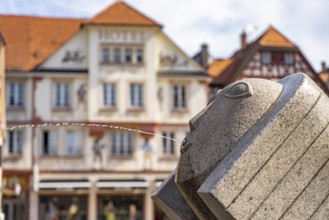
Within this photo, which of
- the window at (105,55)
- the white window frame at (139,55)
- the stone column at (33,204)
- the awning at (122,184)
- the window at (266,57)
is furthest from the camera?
the window at (266,57)

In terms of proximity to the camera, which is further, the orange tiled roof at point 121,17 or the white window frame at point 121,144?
the orange tiled roof at point 121,17

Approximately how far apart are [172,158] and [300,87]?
33860 millimetres

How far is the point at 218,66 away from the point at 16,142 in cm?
1498

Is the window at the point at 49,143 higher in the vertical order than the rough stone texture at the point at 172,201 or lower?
lower

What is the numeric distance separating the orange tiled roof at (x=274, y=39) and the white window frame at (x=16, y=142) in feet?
48.1

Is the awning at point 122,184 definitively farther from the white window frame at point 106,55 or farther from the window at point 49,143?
the white window frame at point 106,55

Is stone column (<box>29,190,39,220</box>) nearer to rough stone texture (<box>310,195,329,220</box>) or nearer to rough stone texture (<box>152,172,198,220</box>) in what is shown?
rough stone texture (<box>152,172,198,220</box>)

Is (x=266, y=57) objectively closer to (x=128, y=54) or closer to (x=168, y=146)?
(x=168, y=146)

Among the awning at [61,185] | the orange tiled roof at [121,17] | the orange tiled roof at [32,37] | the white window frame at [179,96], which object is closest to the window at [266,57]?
the white window frame at [179,96]

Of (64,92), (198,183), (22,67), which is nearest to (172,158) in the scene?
(64,92)

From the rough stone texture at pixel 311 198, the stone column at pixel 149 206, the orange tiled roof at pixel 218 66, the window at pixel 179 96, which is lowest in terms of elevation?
the stone column at pixel 149 206

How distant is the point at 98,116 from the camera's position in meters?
40.2

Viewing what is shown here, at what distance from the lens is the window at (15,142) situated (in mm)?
39750

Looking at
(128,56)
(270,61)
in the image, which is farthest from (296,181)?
(270,61)
